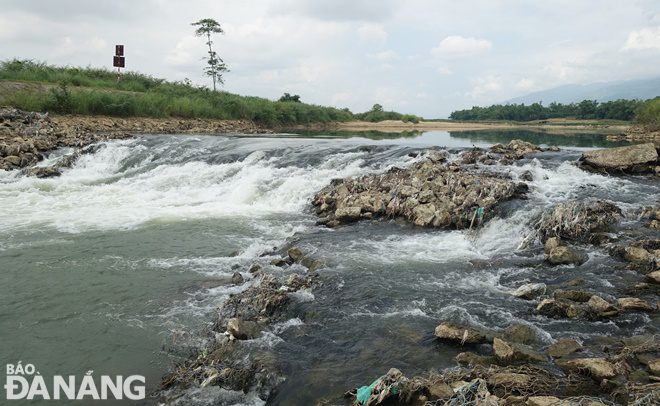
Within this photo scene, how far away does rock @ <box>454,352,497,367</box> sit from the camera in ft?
12.7

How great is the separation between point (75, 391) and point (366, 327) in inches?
117

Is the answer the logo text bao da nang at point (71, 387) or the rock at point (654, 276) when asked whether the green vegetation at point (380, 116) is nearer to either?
the rock at point (654, 276)

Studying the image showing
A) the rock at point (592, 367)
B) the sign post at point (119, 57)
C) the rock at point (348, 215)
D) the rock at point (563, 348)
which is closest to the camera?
the rock at point (592, 367)

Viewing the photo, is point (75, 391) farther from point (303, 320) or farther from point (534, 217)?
point (534, 217)

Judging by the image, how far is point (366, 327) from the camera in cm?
477

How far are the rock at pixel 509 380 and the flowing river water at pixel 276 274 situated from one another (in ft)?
2.01

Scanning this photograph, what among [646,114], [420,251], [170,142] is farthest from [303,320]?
[646,114]

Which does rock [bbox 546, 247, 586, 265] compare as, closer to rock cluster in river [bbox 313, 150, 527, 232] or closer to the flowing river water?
the flowing river water

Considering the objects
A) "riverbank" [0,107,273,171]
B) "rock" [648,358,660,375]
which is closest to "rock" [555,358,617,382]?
"rock" [648,358,660,375]

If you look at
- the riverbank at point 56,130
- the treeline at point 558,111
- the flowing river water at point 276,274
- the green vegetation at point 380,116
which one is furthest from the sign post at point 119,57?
the treeline at point 558,111

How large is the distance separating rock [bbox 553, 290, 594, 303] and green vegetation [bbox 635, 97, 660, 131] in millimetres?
25363

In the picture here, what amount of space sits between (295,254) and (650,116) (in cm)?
2777

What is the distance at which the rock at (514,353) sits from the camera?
387cm

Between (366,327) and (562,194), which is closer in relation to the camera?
(366,327)
